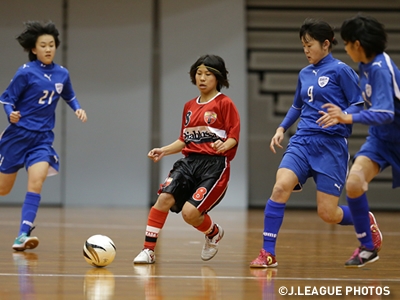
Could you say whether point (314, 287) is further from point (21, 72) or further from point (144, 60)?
point (144, 60)

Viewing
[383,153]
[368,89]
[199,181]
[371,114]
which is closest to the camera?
[371,114]

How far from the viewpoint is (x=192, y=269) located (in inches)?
154

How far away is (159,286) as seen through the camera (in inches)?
126

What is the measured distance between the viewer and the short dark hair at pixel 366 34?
3346mm

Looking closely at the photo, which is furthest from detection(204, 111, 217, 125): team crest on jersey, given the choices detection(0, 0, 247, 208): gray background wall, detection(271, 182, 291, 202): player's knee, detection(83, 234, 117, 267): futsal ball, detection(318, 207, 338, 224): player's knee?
detection(0, 0, 247, 208): gray background wall

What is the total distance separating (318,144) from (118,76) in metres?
7.20

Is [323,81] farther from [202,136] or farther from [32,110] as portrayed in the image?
[32,110]

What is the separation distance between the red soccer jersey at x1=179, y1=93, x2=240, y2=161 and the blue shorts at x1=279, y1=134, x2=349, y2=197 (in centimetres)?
45

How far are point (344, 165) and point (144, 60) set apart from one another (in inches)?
281

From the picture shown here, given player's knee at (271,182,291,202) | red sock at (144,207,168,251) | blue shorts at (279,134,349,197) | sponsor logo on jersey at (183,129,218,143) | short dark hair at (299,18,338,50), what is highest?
short dark hair at (299,18,338,50)

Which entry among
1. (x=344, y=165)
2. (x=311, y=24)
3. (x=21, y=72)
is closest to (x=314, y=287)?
(x=344, y=165)

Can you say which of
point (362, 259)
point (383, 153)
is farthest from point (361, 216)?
point (383, 153)

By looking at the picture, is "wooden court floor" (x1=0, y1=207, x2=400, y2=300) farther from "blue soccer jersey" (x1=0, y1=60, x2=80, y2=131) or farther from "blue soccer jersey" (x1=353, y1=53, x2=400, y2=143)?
"blue soccer jersey" (x1=0, y1=60, x2=80, y2=131)

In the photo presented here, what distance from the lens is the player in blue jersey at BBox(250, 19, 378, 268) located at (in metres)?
3.98
